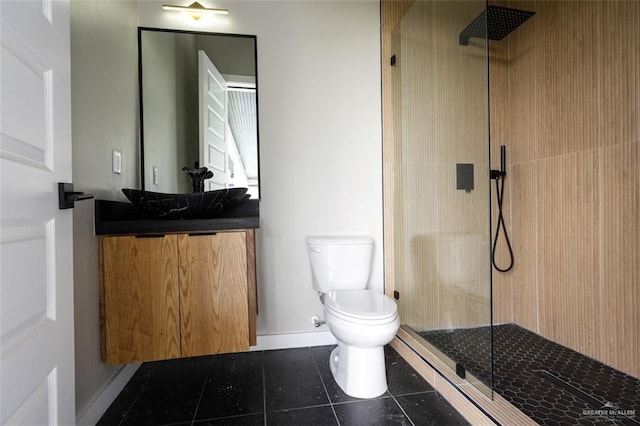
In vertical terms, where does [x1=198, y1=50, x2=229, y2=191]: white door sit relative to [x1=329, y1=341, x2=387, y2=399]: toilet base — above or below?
above

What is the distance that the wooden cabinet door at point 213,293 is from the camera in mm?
1380

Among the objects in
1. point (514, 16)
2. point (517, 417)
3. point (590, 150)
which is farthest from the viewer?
point (514, 16)

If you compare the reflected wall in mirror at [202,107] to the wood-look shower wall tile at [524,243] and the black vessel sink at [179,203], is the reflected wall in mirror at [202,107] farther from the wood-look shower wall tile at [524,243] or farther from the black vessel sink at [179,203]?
the wood-look shower wall tile at [524,243]

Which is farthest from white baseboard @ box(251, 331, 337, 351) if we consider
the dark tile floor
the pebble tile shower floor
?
the pebble tile shower floor

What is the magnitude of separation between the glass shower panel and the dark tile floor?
26 centimetres

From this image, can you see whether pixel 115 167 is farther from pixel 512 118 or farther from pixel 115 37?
pixel 512 118

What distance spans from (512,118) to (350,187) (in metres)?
1.32

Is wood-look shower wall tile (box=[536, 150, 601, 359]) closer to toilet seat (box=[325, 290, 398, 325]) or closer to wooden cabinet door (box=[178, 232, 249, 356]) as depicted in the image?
toilet seat (box=[325, 290, 398, 325])

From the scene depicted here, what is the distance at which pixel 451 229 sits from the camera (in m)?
1.59

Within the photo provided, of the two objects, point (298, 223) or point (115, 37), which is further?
point (298, 223)

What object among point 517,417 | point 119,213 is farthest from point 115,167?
point 517,417

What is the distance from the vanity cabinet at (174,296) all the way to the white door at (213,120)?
64 centimetres

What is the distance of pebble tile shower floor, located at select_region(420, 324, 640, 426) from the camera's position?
4.05ft

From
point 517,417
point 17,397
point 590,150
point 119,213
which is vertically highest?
point 590,150
